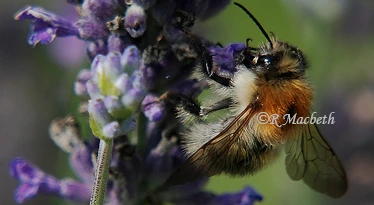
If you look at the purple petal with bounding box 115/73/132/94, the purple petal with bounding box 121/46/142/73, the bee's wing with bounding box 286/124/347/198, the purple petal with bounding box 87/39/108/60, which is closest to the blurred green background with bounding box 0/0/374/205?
the bee's wing with bounding box 286/124/347/198

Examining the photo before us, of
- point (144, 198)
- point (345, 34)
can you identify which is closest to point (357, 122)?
point (345, 34)

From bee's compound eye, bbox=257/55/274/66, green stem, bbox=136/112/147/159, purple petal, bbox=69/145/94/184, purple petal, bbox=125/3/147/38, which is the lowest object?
purple petal, bbox=69/145/94/184

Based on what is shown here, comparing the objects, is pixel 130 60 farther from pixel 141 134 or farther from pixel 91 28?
pixel 141 134

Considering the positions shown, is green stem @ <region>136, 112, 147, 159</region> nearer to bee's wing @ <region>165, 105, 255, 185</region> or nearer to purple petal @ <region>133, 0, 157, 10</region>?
bee's wing @ <region>165, 105, 255, 185</region>

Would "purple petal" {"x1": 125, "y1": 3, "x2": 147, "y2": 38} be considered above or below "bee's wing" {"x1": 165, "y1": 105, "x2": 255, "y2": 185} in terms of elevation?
above

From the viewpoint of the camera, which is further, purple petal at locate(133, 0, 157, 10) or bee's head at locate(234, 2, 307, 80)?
bee's head at locate(234, 2, 307, 80)

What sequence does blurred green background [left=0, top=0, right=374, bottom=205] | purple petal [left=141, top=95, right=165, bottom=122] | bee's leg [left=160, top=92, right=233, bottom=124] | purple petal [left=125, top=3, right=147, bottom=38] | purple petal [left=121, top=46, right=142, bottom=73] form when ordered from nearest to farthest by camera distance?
1. purple petal [left=121, top=46, right=142, bottom=73]
2. purple petal [left=125, top=3, right=147, bottom=38]
3. purple petal [left=141, top=95, right=165, bottom=122]
4. bee's leg [left=160, top=92, right=233, bottom=124]
5. blurred green background [left=0, top=0, right=374, bottom=205]

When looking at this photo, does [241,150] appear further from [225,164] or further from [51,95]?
[51,95]

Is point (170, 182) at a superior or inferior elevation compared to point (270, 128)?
inferior
